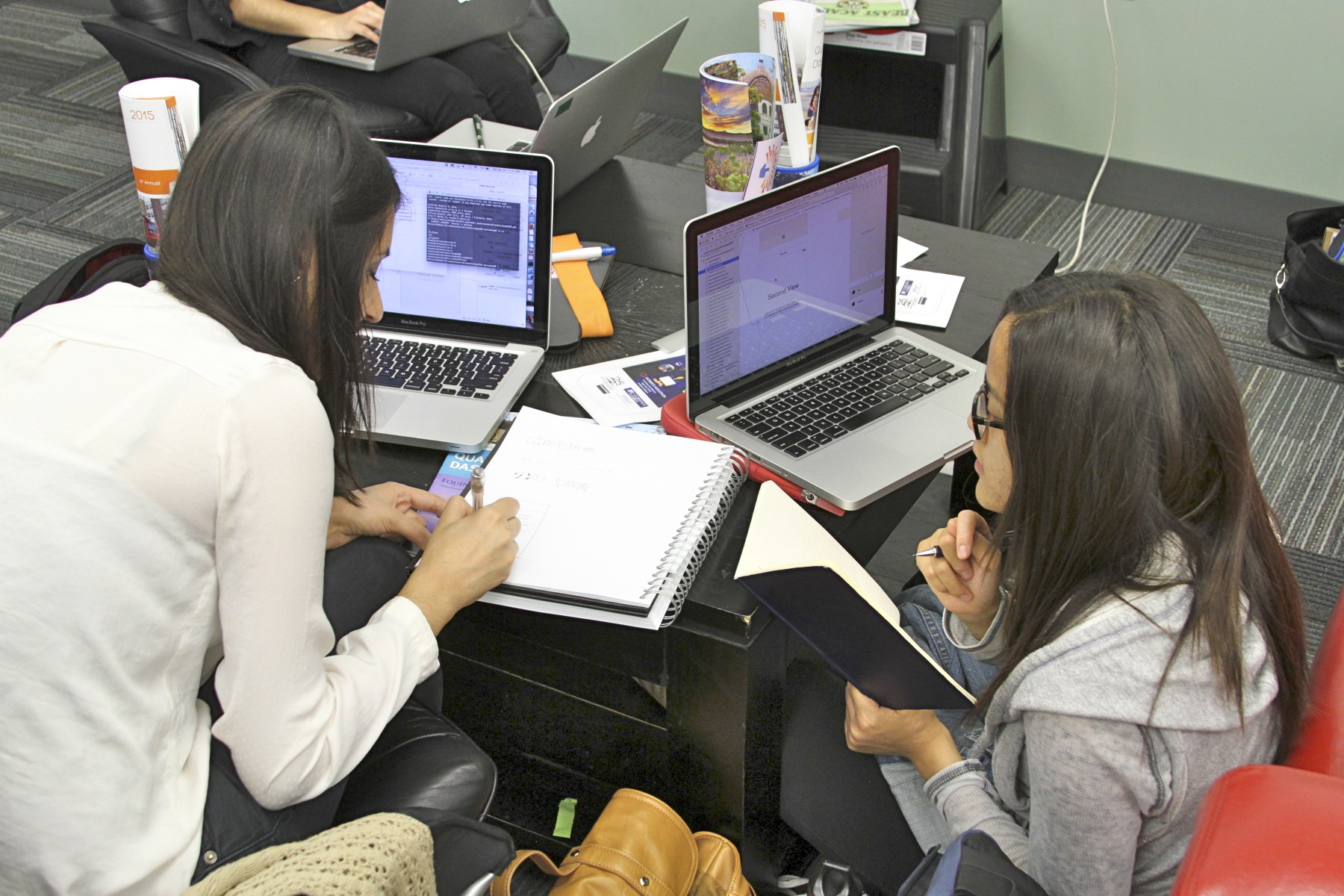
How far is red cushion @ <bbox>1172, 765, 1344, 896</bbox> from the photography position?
57 cm

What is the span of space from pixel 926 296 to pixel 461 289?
0.64 meters

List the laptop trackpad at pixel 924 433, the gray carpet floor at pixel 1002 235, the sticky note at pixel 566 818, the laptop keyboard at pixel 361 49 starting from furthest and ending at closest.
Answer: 1. the laptop keyboard at pixel 361 49
2. the gray carpet floor at pixel 1002 235
3. the sticky note at pixel 566 818
4. the laptop trackpad at pixel 924 433

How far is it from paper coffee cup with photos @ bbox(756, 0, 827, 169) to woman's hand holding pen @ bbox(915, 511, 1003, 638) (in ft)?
2.40

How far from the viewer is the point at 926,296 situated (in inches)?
62.2

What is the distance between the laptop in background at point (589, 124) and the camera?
5.49 ft

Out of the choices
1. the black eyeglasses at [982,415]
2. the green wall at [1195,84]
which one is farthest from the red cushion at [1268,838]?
the green wall at [1195,84]

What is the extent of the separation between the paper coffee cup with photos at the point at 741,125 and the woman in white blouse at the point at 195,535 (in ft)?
2.19

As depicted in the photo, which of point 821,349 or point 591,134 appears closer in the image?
point 821,349

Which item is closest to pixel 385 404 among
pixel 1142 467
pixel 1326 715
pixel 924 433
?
pixel 924 433

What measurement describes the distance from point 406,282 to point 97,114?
8.79 feet

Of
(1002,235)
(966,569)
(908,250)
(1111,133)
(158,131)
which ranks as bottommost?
(1002,235)

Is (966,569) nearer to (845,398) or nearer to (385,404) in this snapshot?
(845,398)

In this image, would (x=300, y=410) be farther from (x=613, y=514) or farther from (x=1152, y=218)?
(x=1152, y=218)

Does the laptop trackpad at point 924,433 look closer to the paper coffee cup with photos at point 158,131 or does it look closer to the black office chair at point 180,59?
the paper coffee cup with photos at point 158,131
